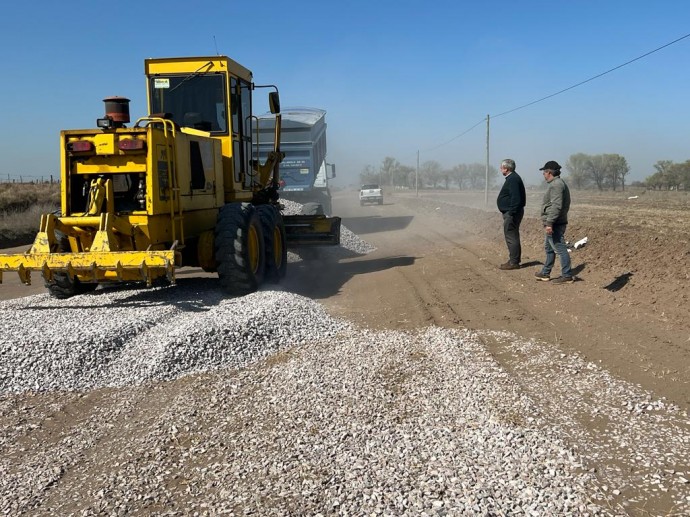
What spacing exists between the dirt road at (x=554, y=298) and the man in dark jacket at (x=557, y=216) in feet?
1.18

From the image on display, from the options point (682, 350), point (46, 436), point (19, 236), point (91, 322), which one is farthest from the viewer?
point (19, 236)

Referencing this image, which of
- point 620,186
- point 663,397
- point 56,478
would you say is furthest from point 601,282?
point 620,186

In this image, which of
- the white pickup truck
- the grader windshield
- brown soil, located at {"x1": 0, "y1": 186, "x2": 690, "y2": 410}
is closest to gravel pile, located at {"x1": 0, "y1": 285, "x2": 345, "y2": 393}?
brown soil, located at {"x1": 0, "y1": 186, "x2": 690, "y2": 410}

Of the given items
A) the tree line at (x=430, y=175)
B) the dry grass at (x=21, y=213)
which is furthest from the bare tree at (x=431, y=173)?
the dry grass at (x=21, y=213)

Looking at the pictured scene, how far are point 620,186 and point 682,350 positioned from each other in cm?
7514

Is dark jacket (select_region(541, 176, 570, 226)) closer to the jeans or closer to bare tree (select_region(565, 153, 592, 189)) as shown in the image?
the jeans

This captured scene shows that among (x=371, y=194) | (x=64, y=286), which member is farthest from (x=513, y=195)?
(x=371, y=194)

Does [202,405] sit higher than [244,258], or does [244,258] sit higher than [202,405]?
[244,258]

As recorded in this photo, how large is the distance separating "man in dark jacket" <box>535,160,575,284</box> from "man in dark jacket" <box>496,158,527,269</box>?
110 cm

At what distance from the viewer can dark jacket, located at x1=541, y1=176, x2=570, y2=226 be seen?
9023mm

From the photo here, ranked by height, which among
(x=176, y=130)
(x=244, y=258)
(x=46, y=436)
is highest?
(x=176, y=130)

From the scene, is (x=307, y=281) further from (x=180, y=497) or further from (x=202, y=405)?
(x=180, y=497)

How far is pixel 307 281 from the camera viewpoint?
430 inches

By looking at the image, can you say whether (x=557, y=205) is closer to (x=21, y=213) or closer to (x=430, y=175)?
(x=21, y=213)
